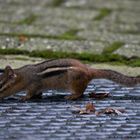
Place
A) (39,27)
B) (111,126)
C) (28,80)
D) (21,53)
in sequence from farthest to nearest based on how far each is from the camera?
(39,27) → (21,53) → (28,80) → (111,126)

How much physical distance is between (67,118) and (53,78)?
1.54ft

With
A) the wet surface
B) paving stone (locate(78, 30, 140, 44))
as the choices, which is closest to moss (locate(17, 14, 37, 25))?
paving stone (locate(78, 30, 140, 44))

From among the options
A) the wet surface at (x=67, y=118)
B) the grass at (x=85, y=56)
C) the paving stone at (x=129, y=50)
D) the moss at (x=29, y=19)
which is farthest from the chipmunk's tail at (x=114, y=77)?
the moss at (x=29, y=19)

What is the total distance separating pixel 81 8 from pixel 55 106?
4.10 meters

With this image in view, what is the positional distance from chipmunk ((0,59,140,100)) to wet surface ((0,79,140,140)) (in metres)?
0.09

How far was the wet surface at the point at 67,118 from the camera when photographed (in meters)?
4.64

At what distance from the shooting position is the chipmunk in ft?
17.6

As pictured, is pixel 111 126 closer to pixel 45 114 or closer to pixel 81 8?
pixel 45 114

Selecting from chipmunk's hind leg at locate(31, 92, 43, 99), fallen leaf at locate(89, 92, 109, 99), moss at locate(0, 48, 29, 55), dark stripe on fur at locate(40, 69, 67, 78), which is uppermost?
moss at locate(0, 48, 29, 55)

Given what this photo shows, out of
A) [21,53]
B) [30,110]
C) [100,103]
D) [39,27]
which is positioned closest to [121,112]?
[100,103]

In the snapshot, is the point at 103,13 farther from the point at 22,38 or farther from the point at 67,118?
the point at 67,118

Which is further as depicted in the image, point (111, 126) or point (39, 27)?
point (39, 27)

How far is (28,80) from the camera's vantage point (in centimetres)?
546

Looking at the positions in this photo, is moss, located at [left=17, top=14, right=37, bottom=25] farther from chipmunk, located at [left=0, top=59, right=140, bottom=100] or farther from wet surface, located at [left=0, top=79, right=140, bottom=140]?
chipmunk, located at [left=0, top=59, right=140, bottom=100]
